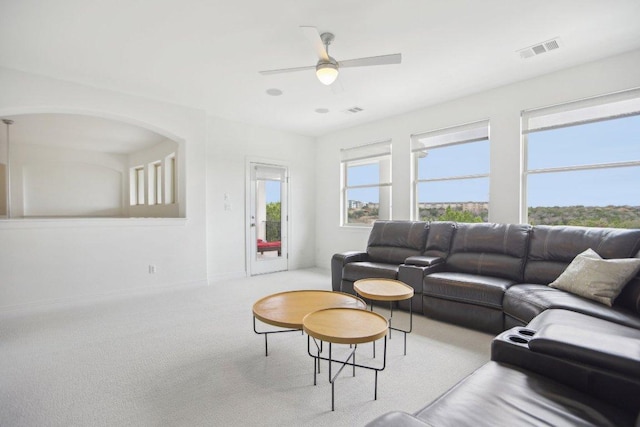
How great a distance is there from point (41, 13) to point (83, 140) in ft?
18.6

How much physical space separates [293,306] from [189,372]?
901 mm

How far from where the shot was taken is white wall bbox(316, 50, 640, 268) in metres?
3.38

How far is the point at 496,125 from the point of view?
4133mm

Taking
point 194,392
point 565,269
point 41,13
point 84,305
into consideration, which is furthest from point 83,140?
point 565,269

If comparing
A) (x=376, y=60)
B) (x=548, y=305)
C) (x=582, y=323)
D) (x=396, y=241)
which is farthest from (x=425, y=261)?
(x=376, y=60)

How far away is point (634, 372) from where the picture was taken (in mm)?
1236

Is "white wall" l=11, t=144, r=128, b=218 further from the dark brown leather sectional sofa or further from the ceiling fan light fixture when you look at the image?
the ceiling fan light fixture

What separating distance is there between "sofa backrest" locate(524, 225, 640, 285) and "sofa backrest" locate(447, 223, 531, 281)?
96 mm

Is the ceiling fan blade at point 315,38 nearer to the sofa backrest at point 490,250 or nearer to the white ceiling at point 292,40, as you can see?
the white ceiling at point 292,40

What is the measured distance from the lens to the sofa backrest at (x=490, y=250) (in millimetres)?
3408

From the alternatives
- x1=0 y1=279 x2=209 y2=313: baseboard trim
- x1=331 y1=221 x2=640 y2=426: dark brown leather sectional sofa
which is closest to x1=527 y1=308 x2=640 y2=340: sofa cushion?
x1=331 y1=221 x2=640 y2=426: dark brown leather sectional sofa

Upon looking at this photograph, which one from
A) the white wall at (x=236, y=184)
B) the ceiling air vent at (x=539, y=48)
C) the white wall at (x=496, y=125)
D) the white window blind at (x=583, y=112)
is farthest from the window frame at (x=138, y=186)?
the white window blind at (x=583, y=112)

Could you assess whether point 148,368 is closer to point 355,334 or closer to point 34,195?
point 355,334

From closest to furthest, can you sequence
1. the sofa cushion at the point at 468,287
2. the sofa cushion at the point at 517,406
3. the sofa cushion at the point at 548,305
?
the sofa cushion at the point at 517,406
the sofa cushion at the point at 548,305
the sofa cushion at the point at 468,287
